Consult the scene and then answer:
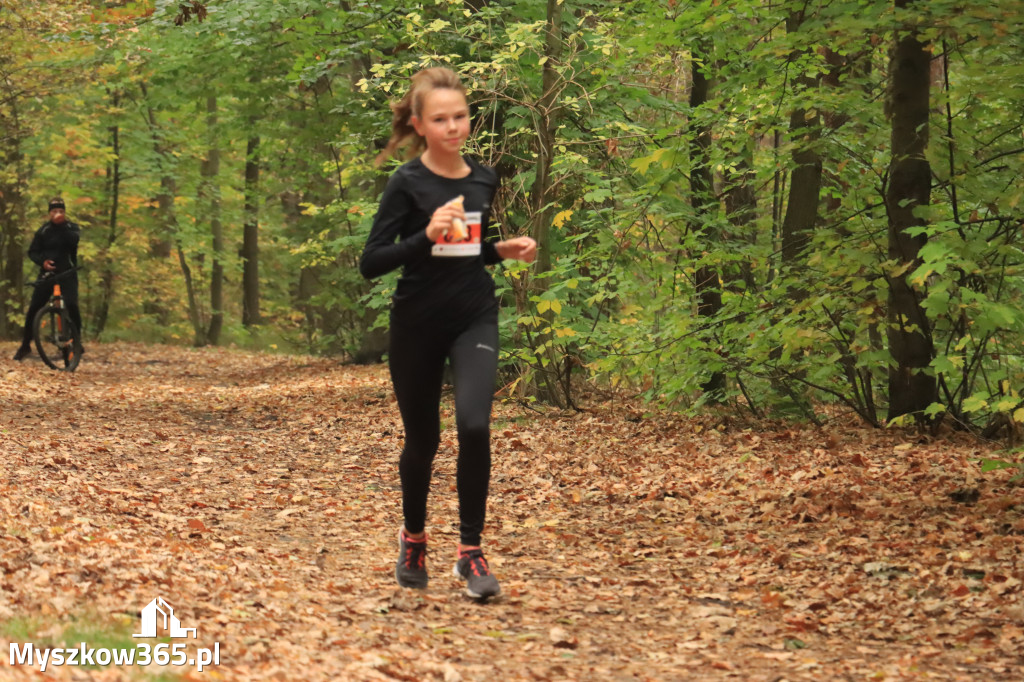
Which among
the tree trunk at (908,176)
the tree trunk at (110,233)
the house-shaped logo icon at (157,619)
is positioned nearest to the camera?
the house-shaped logo icon at (157,619)

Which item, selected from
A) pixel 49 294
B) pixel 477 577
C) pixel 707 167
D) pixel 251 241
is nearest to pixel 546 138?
pixel 707 167

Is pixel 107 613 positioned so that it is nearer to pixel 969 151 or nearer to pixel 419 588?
pixel 419 588

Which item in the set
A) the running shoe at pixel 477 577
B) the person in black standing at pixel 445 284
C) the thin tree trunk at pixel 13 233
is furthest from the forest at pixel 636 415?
the thin tree trunk at pixel 13 233

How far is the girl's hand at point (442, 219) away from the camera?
428 cm

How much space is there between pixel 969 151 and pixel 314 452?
6.11 meters

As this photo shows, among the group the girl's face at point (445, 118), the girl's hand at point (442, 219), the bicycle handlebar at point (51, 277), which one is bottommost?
the bicycle handlebar at point (51, 277)

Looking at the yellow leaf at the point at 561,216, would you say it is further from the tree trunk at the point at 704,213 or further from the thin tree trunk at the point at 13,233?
the thin tree trunk at the point at 13,233

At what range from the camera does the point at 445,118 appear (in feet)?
14.9

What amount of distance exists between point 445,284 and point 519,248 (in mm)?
364

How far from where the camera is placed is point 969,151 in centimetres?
718

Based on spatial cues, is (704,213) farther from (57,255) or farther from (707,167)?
Answer: (57,255)

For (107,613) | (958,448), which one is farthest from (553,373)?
(107,613)

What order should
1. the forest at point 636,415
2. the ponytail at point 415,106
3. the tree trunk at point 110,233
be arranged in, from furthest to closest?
the tree trunk at point 110,233, the ponytail at point 415,106, the forest at point 636,415

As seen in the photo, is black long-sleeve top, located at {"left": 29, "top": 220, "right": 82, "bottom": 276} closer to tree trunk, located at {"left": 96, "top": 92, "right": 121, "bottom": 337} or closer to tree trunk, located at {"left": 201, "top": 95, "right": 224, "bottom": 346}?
tree trunk, located at {"left": 96, "top": 92, "right": 121, "bottom": 337}
